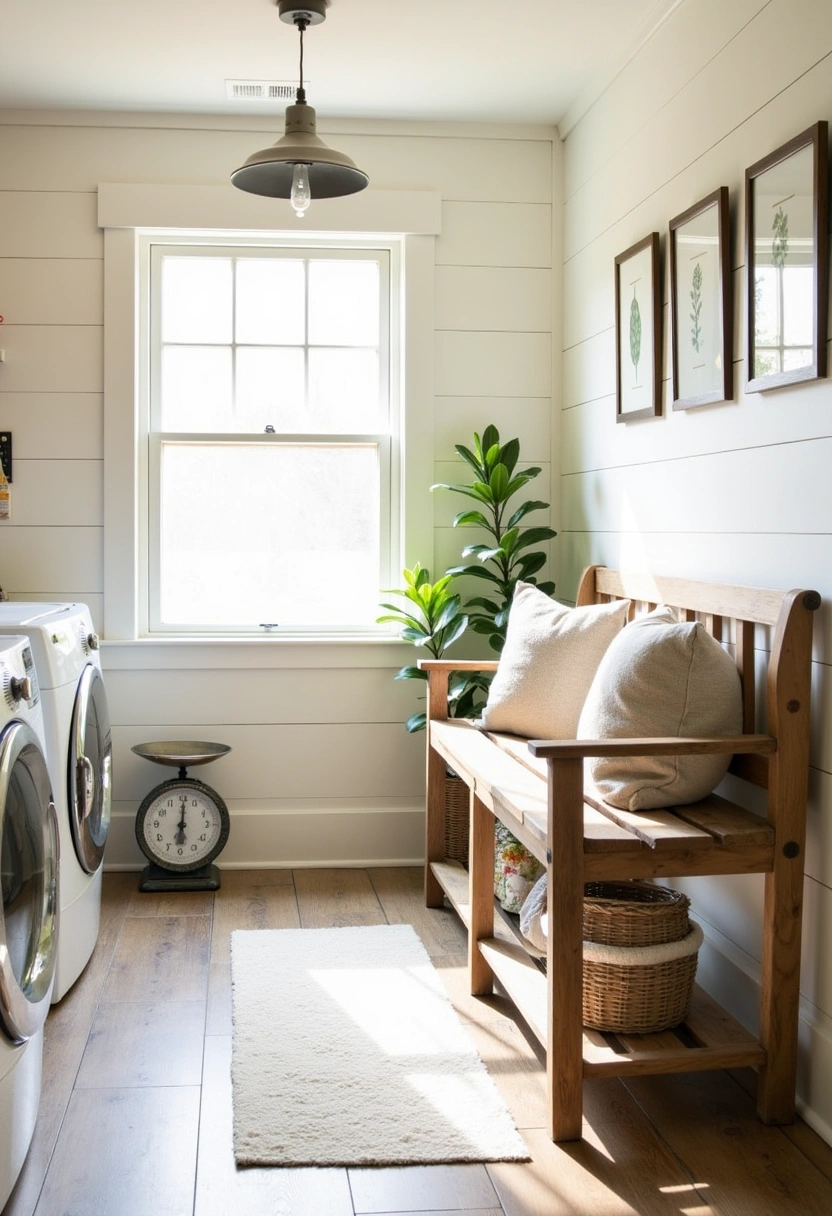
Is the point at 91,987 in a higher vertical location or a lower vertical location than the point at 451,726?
lower

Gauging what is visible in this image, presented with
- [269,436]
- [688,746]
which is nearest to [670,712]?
[688,746]

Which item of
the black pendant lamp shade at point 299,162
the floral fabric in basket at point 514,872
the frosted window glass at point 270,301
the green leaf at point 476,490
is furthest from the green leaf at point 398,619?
the black pendant lamp shade at point 299,162

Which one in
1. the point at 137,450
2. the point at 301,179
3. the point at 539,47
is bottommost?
the point at 137,450

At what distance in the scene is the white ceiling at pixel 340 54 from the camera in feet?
10.7

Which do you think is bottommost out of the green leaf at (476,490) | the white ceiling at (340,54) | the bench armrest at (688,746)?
the bench armrest at (688,746)

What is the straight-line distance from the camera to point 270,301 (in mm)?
4242

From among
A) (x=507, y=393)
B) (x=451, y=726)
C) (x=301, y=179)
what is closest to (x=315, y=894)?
(x=451, y=726)

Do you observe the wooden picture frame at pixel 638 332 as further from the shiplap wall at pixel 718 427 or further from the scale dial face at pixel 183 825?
the scale dial face at pixel 183 825

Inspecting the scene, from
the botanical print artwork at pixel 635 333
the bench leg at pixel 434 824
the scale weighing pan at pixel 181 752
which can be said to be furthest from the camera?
the scale weighing pan at pixel 181 752

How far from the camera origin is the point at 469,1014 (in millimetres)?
2957

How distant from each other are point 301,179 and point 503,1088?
2.18 m

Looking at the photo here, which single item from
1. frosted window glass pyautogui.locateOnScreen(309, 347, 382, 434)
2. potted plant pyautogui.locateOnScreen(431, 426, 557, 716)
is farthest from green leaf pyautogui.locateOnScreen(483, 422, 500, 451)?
frosted window glass pyautogui.locateOnScreen(309, 347, 382, 434)

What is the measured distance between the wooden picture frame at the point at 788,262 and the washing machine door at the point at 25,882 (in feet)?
5.42

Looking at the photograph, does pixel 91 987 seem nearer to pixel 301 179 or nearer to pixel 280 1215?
pixel 280 1215
